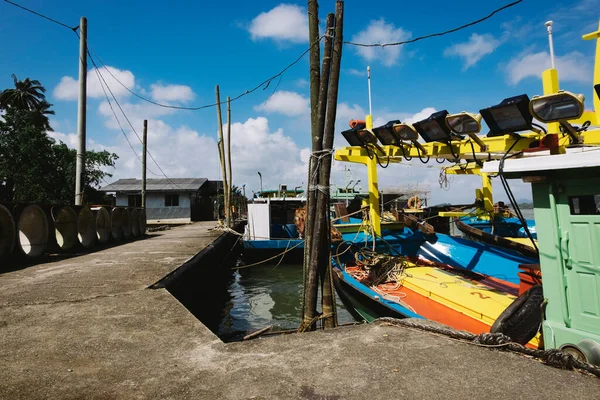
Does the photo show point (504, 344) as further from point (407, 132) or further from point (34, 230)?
point (34, 230)

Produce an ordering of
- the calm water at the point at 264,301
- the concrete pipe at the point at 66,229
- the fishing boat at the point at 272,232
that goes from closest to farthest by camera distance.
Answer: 1. the calm water at the point at 264,301
2. the concrete pipe at the point at 66,229
3. the fishing boat at the point at 272,232

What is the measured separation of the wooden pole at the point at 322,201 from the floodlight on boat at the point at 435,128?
5.57 feet

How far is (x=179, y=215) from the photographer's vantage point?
28141 mm

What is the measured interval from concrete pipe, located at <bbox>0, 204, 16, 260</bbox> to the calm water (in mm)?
4626

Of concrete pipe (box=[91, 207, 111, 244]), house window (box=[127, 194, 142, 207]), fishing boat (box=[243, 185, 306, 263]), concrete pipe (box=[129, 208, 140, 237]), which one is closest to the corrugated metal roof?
house window (box=[127, 194, 142, 207])

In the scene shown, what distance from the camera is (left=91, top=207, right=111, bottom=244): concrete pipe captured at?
1100cm

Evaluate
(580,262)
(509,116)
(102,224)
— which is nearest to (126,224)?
(102,224)

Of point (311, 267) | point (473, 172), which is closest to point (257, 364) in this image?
point (311, 267)

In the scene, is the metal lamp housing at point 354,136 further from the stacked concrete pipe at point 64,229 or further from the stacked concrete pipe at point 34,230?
the stacked concrete pipe at point 64,229

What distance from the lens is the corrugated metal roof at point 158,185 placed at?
90.7 feet

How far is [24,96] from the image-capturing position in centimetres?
3120

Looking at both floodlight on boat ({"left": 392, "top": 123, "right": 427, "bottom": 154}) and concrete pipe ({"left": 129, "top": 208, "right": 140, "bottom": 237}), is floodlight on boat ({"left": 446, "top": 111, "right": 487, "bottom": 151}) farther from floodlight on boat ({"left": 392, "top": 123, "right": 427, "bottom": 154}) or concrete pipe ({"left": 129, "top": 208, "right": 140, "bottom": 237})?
concrete pipe ({"left": 129, "top": 208, "right": 140, "bottom": 237})

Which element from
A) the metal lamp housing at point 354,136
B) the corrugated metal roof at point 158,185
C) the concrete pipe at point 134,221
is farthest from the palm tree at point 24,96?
the metal lamp housing at point 354,136

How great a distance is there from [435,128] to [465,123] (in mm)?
479
